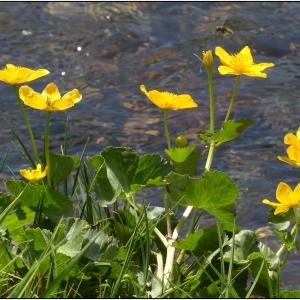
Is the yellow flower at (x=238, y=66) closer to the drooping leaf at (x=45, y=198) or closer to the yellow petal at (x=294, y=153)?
the yellow petal at (x=294, y=153)

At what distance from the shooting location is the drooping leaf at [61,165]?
2.25 metres

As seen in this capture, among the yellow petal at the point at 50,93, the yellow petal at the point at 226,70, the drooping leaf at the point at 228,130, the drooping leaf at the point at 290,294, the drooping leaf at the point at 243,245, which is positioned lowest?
the drooping leaf at the point at 290,294

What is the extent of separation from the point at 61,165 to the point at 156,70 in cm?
259

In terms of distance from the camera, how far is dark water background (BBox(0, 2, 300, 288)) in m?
3.93

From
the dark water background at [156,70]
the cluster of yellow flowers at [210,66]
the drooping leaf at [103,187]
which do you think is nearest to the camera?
the cluster of yellow flowers at [210,66]

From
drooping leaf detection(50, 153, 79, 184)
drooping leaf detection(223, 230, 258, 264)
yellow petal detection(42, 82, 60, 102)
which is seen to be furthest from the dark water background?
yellow petal detection(42, 82, 60, 102)

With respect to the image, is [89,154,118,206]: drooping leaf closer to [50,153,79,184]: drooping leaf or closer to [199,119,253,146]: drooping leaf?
[50,153,79,184]: drooping leaf

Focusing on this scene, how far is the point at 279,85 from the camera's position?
15.1 feet

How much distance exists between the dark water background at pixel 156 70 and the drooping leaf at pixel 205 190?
1.05 meters

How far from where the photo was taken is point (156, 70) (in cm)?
481

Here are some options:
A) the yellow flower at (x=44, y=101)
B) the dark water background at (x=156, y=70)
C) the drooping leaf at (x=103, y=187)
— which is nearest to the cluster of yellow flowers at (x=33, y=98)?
the yellow flower at (x=44, y=101)

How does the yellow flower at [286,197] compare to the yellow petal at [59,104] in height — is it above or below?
below

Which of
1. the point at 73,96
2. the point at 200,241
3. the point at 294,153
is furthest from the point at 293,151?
the point at 73,96

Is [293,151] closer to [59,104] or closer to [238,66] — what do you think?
[238,66]
